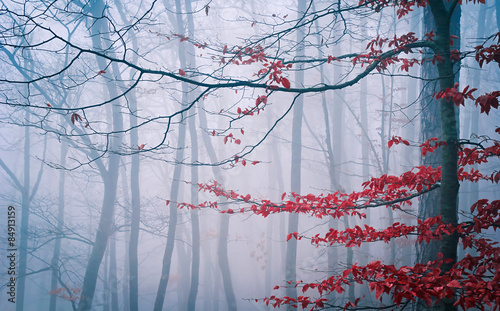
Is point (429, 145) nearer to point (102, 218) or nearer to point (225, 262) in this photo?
point (102, 218)

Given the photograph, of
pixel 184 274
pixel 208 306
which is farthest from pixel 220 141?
pixel 208 306

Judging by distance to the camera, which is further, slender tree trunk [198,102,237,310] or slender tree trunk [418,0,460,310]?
slender tree trunk [198,102,237,310]

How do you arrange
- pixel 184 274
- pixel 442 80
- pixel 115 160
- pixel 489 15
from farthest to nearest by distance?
pixel 184 274
pixel 489 15
pixel 115 160
pixel 442 80

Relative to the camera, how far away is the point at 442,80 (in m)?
2.96

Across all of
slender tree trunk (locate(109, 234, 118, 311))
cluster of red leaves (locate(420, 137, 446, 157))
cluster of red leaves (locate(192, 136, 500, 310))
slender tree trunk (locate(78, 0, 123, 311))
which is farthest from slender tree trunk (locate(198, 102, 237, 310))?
cluster of red leaves (locate(420, 137, 446, 157))

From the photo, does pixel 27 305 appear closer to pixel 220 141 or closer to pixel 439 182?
pixel 220 141

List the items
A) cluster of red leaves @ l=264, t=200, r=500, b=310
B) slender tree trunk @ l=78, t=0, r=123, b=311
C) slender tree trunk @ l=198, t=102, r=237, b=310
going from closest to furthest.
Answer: cluster of red leaves @ l=264, t=200, r=500, b=310 → slender tree trunk @ l=78, t=0, r=123, b=311 → slender tree trunk @ l=198, t=102, r=237, b=310

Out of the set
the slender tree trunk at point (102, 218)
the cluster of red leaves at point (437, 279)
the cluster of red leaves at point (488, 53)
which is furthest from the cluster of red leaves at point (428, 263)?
the slender tree trunk at point (102, 218)

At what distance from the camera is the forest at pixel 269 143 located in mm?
2693

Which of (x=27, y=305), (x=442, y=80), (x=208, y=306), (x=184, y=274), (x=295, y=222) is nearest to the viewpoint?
(x=442, y=80)

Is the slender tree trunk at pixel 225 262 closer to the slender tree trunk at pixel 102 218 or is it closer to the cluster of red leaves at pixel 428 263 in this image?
the slender tree trunk at pixel 102 218

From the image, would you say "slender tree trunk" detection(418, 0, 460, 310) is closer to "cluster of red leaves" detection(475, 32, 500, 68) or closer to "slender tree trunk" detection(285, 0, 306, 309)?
"cluster of red leaves" detection(475, 32, 500, 68)

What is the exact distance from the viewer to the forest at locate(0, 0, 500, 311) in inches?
106

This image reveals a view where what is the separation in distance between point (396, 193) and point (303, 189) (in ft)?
113
